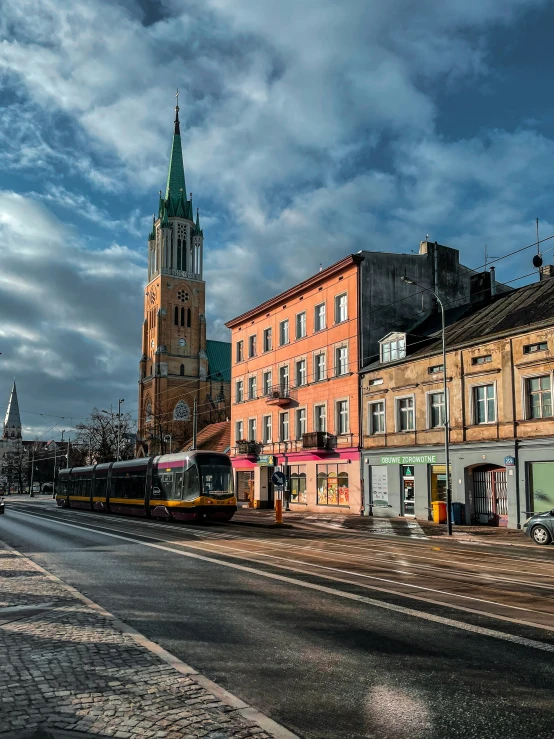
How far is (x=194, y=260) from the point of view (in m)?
113

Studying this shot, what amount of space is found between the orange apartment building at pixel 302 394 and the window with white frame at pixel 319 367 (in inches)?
2.7

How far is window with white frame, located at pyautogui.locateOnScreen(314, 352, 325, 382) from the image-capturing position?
132ft

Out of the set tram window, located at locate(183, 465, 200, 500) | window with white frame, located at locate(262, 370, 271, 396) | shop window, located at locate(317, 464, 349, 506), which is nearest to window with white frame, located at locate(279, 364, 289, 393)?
window with white frame, located at locate(262, 370, 271, 396)

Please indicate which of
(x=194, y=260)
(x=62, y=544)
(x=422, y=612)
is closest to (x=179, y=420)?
(x=194, y=260)

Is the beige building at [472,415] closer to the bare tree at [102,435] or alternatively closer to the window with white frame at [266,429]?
the window with white frame at [266,429]

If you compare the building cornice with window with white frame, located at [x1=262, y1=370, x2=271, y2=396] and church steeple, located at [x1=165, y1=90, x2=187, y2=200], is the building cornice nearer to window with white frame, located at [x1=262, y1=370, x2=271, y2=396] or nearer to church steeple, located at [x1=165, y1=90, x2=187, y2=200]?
window with white frame, located at [x1=262, y1=370, x2=271, y2=396]

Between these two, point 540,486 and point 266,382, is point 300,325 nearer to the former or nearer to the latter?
point 266,382

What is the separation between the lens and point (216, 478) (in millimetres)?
29641

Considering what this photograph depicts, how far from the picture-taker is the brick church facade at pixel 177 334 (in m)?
101

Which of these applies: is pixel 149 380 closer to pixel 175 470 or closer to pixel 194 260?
pixel 194 260

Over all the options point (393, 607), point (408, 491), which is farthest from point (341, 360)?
point (393, 607)

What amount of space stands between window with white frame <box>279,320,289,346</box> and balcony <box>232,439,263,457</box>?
24.6 ft

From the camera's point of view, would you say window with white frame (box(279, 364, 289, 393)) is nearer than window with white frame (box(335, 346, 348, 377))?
No

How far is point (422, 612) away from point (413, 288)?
32.1m
